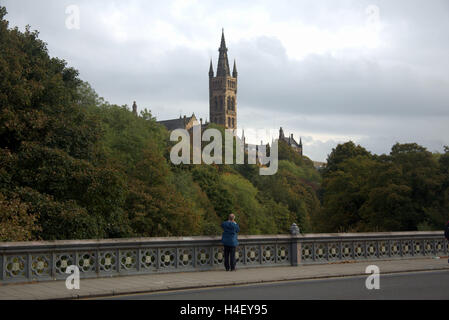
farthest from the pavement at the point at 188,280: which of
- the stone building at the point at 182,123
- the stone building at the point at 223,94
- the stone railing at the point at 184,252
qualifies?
the stone building at the point at 223,94

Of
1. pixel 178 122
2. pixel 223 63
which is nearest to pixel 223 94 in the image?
pixel 223 63

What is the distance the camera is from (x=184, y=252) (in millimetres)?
17375

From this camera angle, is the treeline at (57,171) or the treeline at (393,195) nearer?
the treeline at (57,171)

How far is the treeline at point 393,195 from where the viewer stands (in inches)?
2099

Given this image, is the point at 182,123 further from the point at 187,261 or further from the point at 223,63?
the point at 187,261

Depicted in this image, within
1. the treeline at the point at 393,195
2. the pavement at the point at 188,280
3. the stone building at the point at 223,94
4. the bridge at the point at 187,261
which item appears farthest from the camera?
the stone building at the point at 223,94

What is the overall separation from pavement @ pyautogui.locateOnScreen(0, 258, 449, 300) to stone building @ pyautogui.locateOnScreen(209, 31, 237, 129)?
561 ft

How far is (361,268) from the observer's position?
62.0ft

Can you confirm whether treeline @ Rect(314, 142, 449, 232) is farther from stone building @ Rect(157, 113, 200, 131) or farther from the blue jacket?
stone building @ Rect(157, 113, 200, 131)

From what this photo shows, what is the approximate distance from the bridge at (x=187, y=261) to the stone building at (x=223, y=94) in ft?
553

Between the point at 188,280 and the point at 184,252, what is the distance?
2.28 metres

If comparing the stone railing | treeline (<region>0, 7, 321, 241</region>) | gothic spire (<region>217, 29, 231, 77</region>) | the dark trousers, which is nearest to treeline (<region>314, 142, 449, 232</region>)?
treeline (<region>0, 7, 321, 241</region>)

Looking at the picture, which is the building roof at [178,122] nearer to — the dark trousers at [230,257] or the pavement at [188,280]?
the pavement at [188,280]
